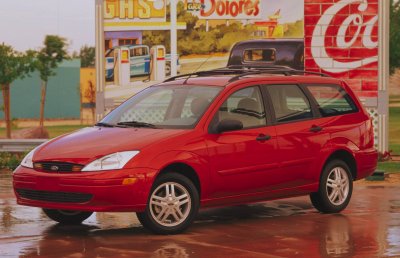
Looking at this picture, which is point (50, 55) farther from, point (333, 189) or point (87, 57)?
point (333, 189)

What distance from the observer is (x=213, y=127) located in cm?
1111

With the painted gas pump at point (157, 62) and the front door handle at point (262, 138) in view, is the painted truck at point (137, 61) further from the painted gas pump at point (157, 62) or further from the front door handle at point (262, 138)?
the front door handle at point (262, 138)

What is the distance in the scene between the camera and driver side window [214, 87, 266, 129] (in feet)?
37.5

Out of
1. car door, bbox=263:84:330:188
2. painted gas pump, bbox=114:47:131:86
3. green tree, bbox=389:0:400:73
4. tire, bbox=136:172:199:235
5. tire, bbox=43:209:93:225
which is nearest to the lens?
tire, bbox=136:172:199:235

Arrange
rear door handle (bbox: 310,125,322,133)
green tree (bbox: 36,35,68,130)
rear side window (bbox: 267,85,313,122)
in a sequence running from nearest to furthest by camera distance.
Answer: rear side window (bbox: 267,85,313,122), rear door handle (bbox: 310,125,322,133), green tree (bbox: 36,35,68,130)

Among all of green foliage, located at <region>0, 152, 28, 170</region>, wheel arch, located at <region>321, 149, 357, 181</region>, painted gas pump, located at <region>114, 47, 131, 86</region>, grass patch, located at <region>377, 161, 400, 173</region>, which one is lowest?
grass patch, located at <region>377, 161, 400, 173</region>

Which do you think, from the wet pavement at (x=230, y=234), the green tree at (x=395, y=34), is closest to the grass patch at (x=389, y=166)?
the wet pavement at (x=230, y=234)

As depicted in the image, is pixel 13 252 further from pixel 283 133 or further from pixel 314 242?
pixel 283 133

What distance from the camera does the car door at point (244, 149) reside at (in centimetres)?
1104

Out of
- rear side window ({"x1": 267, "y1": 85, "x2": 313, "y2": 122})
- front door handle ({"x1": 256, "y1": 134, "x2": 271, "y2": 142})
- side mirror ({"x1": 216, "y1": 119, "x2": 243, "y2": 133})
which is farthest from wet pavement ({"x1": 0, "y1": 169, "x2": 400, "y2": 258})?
rear side window ({"x1": 267, "y1": 85, "x2": 313, "y2": 122})

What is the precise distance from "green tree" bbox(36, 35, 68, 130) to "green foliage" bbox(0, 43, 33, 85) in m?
0.77

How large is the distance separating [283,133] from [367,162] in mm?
1576

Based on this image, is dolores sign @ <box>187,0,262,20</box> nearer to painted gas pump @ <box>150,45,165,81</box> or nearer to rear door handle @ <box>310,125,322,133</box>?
painted gas pump @ <box>150,45,165,81</box>

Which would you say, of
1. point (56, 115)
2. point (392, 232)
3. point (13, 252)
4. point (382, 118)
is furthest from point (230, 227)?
point (56, 115)
